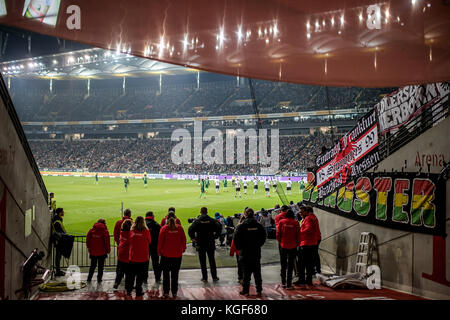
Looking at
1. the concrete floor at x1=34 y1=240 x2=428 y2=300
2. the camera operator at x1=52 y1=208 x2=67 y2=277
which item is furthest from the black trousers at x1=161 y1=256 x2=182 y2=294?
the camera operator at x1=52 y1=208 x2=67 y2=277

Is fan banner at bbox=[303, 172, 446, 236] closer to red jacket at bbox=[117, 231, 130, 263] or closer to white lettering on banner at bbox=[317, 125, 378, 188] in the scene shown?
white lettering on banner at bbox=[317, 125, 378, 188]

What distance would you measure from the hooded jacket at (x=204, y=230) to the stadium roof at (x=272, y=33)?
197 inches

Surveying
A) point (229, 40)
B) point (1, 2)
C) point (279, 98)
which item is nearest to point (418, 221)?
point (229, 40)

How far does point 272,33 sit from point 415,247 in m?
5.52

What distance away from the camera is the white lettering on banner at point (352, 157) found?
32.1ft

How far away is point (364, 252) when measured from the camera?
8500mm

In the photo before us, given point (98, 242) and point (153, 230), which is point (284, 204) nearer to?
point (153, 230)

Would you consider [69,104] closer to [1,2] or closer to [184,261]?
[184,261]

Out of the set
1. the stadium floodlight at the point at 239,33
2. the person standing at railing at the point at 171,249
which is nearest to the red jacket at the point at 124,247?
the person standing at railing at the point at 171,249

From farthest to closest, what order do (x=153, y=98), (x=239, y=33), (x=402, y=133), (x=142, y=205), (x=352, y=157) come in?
(x=153, y=98)
(x=142, y=205)
(x=352, y=157)
(x=402, y=133)
(x=239, y=33)

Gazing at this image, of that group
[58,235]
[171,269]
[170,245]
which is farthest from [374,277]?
[58,235]

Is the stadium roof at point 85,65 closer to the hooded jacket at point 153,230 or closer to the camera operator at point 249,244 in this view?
the hooded jacket at point 153,230

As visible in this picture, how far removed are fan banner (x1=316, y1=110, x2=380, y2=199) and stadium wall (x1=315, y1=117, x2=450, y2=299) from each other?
99 centimetres

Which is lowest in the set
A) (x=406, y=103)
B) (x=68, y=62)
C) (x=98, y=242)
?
(x=98, y=242)
